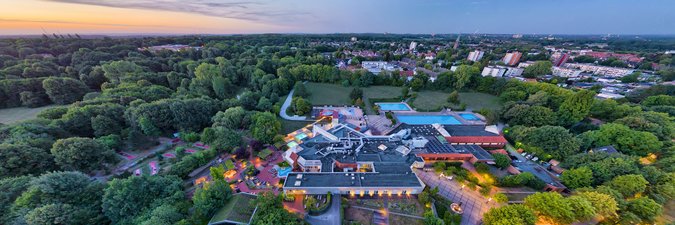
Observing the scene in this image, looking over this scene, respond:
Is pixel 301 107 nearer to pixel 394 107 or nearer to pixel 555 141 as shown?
pixel 394 107

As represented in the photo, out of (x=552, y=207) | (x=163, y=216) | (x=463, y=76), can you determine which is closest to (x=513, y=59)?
(x=463, y=76)

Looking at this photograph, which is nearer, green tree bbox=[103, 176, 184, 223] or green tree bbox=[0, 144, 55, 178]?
green tree bbox=[103, 176, 184, 223]

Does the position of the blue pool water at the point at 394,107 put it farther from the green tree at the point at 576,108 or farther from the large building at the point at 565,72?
the large building at the point at 565,72

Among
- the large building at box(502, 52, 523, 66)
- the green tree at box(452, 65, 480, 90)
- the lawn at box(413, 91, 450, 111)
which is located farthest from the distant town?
the large building at box(502, 52, 523, 66)

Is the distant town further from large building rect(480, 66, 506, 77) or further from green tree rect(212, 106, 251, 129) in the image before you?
large building rect(480, 66, 506, 77)

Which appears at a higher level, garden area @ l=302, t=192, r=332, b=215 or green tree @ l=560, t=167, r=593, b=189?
green tree @ l=560, t=167, r=593, b=189

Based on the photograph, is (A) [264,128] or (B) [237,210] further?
(A) [264,128]
